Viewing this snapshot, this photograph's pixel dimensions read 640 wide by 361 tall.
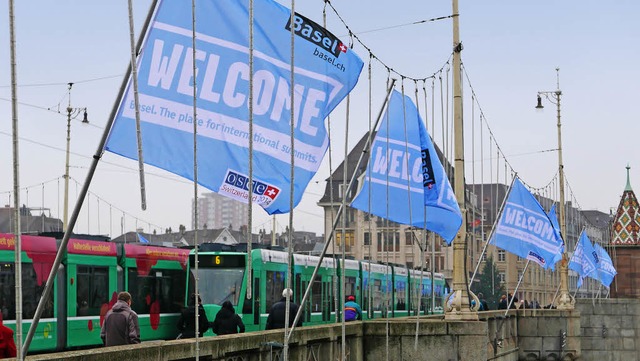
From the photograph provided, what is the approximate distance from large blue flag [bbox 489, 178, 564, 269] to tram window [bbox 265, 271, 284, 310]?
26.2 ft

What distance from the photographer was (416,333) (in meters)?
21.5

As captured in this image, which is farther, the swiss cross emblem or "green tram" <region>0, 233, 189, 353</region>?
"green tram" <region>0, 233, 189, 353</region>

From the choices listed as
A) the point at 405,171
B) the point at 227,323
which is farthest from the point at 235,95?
the point at 405,171

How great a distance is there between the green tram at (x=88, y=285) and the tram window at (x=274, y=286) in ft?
7.47

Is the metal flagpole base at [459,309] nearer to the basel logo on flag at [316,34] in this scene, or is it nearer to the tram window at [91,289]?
the tram window at [91,289]

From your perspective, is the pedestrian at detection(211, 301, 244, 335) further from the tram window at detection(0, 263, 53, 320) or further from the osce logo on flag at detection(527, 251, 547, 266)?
the osce logo on flag at detection(527, 251, 547, 266)

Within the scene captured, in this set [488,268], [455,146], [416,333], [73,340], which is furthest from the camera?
[488,268]

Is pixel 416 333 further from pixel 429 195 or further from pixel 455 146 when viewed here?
pixel 455 146

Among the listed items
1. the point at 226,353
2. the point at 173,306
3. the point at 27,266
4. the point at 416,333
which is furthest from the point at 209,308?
the point at 226,353

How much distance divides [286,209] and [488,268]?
11349 cm

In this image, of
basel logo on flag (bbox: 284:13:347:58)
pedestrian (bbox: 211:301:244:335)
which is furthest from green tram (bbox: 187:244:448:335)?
basel logo on flag (bbox: 284:13:347:58)

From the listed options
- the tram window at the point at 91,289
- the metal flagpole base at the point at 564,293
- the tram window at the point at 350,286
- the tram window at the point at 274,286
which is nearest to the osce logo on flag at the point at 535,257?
the tram window at the point at 350,286

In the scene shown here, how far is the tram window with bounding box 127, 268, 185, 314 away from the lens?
29.1m

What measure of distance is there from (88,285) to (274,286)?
5.74 meters
